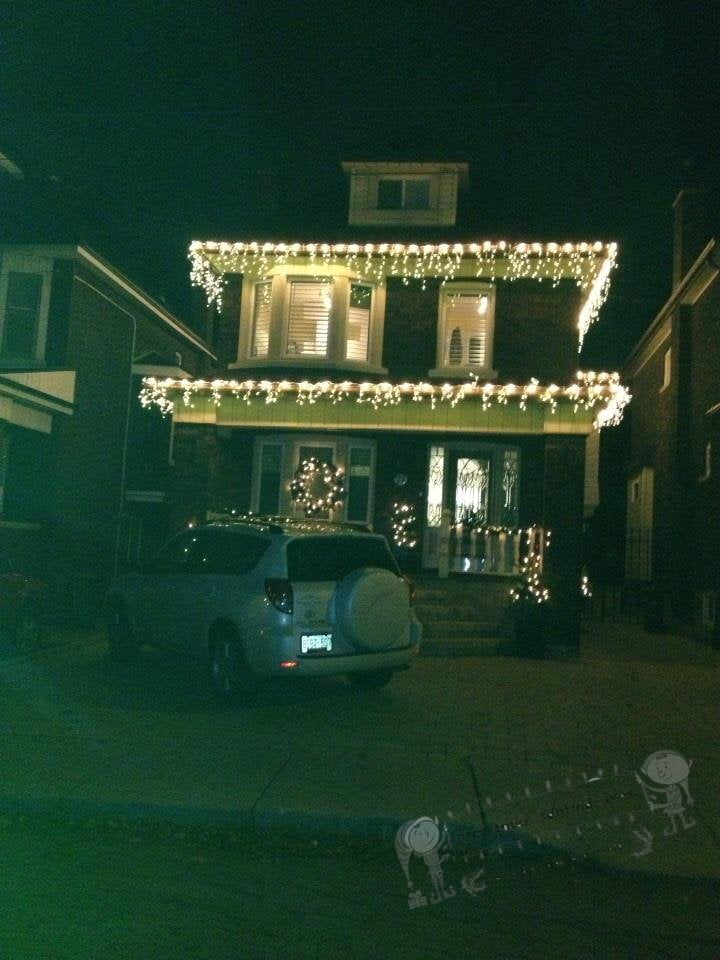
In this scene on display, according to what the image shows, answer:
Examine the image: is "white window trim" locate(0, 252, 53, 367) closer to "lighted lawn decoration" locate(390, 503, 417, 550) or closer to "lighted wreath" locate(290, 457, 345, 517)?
"lighted wreath" locate(290, 457, 345, 517)

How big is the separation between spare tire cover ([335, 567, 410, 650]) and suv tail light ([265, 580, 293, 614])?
454mm

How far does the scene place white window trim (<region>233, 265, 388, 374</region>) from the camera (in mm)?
17812

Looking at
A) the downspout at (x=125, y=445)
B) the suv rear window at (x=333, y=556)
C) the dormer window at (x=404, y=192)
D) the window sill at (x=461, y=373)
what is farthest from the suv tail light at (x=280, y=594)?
the downspout at (x=125, y=445)

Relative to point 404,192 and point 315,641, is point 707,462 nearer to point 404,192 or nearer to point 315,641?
point 404,192

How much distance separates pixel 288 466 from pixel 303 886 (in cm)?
1319

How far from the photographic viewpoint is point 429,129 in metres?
19.3

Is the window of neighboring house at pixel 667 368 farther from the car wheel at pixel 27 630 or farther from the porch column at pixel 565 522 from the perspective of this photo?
the car wheel at pixel 27 630

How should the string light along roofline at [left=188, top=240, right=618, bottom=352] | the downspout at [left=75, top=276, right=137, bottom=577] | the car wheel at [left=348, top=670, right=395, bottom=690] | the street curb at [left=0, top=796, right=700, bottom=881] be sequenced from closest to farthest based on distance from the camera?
the street curb at [left=0, top=796, right=700, bottom=881]
the car wheel at [left=348, top=670, right=395, bottom=690]
the string light along roofline at [left=188, top=240, right=618, bottom=352]
the downspout at [left=75, top=276, right=137, bottom=577]

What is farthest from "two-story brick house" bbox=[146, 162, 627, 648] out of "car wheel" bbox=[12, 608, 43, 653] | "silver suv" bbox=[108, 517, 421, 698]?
"silver suv" bbox=[108, 517, 421, 698]

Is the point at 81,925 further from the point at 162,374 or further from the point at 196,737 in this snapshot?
the point at 162,374

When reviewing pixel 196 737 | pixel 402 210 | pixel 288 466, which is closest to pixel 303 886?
pixel 196 737

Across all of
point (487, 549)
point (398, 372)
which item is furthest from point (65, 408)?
point (487, 549)

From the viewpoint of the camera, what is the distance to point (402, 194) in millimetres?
→ 18844

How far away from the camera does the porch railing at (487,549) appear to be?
16125mm
